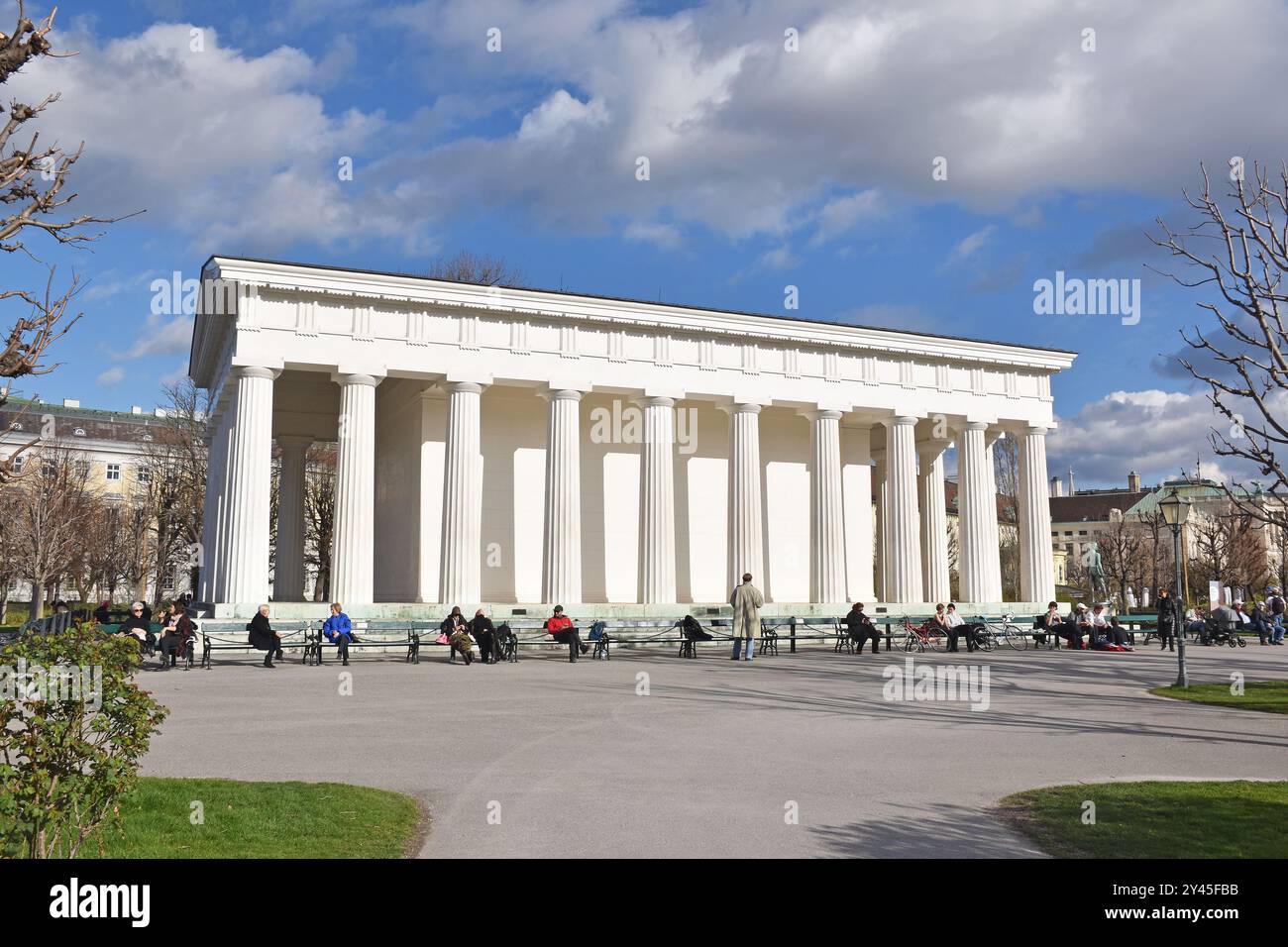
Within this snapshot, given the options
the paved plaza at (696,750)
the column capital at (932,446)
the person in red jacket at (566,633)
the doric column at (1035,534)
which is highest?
the column capital at (932,446)

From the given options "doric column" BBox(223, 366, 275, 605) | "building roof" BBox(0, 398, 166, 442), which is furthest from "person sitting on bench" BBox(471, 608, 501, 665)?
"building roof" BBox(0, 398, 166, 442)

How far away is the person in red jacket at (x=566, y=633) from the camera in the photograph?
2556 cm

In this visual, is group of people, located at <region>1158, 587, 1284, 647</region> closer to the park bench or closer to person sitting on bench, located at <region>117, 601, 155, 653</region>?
the park bench

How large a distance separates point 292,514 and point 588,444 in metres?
12.1

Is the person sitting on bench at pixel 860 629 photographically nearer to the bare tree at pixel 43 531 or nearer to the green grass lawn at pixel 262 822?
the green grass lawn at pixel 262 822

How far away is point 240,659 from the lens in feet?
84.4

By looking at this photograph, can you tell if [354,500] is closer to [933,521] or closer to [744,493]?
[744,493]

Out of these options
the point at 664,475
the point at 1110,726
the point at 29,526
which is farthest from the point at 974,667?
the point at 29,526

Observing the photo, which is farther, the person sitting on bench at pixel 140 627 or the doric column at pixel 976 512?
the doric column at pixel 976 512

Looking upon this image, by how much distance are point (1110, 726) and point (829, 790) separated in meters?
6.64

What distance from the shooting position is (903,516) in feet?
130

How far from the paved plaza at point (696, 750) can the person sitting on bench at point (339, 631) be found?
9.64 ft

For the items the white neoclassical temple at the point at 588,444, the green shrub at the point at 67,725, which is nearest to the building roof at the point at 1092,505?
the white neoclassical temple at the point at 588,444
